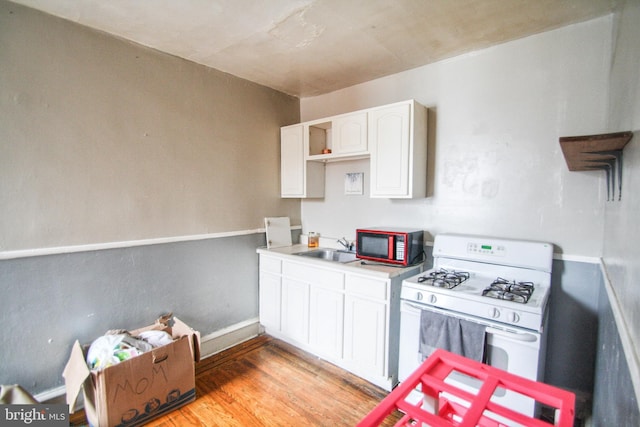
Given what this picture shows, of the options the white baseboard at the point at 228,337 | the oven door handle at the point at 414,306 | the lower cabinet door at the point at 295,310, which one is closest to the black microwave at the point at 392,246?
the oven door handle at the point at 414,306

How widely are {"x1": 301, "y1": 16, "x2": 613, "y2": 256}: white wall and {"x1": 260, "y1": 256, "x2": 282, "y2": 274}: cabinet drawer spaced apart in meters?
1.10

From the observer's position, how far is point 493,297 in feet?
5.57

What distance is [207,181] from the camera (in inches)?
104

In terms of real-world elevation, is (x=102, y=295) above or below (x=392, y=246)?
below

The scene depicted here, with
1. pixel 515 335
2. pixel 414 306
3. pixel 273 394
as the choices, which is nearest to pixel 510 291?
pixel 515 335

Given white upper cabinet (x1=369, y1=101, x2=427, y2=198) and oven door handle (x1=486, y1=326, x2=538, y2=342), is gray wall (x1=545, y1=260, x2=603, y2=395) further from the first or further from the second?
white upper cabinet (x1=369, y1=101, x2=427, y2=198)

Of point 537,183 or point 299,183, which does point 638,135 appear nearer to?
point 537,183

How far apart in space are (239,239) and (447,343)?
1963mm

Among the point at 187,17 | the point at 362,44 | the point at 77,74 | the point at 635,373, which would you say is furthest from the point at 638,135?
the point at 77,74

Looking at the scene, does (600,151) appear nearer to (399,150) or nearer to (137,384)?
(399,150)

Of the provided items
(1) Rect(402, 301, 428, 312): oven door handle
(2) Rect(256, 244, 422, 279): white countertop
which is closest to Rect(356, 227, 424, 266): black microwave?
(2) Rect(256, 244, 422, 279): white countertop

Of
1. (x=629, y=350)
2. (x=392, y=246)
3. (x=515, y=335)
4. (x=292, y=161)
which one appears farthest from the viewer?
(x=292, y=161)

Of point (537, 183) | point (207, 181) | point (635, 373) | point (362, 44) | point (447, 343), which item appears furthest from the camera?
point (207, 181)

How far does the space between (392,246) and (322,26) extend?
162 centimetres
